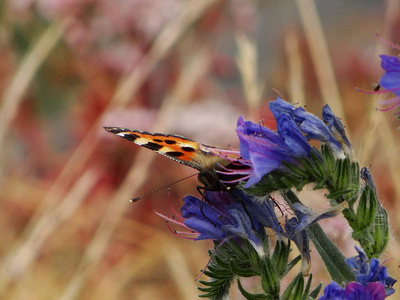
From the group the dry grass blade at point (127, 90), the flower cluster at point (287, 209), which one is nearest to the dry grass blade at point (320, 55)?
the dry grass blade at point (127, 90)

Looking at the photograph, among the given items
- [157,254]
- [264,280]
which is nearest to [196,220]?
[264,280]

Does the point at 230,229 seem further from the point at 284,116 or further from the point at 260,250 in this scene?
the point at 284,116

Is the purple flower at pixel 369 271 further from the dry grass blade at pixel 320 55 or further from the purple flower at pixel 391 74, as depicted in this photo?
the dry grass blade at pixel 320 55

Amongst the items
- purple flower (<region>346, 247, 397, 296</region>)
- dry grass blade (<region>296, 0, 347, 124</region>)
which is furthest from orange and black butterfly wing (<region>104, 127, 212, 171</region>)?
dry grass blade (<region>296, 0, 347, 124</region>)

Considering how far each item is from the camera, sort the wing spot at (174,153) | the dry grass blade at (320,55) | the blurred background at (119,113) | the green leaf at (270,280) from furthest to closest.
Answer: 1. the blurred background at (119,113)
2. the dry grass blade at (320,55)
3. the wing spot at (174,153)
4. the green leaf at (270,280)

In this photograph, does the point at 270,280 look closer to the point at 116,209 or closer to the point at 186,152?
the point at 186,152

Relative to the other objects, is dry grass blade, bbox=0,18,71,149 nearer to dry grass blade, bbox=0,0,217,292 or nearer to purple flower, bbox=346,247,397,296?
dry grass blade, bbox=0,0,217,292

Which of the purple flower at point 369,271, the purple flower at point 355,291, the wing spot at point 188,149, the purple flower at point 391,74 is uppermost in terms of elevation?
the wing spot at point 188,149
